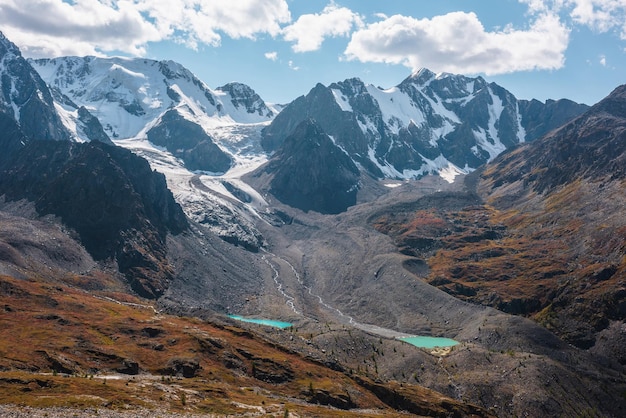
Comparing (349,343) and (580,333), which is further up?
(580,333)

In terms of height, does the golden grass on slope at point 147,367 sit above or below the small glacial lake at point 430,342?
above

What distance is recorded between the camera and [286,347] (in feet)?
432

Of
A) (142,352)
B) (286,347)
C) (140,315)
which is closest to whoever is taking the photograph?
(142,352)

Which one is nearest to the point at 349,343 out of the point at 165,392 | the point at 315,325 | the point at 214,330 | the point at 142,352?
the point at 315,325

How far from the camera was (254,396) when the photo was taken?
8769 centimetres

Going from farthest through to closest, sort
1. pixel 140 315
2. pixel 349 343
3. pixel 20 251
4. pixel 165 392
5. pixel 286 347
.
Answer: pixel 20 251 → pixel 349 343 → pixel 140 315 → pixel 286 347 → pixel 165 392

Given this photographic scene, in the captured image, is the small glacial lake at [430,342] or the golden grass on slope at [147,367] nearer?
the golden grass on slope at [147,367]

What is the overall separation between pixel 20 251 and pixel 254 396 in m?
144

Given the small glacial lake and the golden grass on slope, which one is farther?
the small glacial lake

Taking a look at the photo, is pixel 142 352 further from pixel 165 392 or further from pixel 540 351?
pixel 540 351

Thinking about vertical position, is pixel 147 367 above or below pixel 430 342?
above

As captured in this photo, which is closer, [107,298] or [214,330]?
[214,330]

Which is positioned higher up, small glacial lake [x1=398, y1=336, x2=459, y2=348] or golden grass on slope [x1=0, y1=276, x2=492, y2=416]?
golden grass on slope [x1=0, y1=276, x2=492, y2=416]

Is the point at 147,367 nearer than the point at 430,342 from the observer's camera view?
Yes
